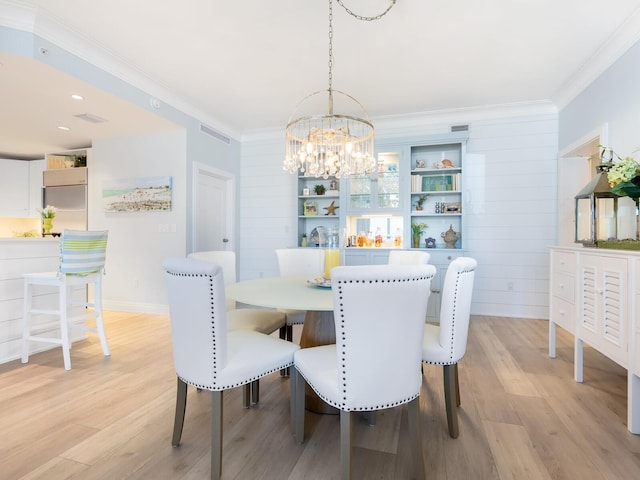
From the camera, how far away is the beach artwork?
14.4 ft

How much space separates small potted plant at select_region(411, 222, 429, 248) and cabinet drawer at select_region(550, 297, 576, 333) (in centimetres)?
184

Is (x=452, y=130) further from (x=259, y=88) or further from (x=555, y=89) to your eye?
(x=259, y=88)

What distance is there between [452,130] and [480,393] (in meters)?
3.38

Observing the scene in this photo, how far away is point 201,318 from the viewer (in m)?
1.40

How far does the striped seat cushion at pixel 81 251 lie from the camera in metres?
2.65

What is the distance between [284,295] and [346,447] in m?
0.77

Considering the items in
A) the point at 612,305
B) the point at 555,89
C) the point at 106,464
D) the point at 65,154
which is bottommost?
the point at 106,464

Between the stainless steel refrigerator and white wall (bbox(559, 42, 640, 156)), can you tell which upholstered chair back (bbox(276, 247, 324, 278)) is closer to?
→ white wall (bbox(559, 42, 640, 156))

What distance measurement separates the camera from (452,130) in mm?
4449

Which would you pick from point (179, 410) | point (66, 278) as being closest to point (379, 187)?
point (66, 278)

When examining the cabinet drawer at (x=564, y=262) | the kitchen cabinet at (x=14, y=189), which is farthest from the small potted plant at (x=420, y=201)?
the kitchen cabinet at (x=14, y=189)

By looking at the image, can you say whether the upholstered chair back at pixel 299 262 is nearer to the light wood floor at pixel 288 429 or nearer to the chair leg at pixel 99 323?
the light wood floor at pixel 288 429

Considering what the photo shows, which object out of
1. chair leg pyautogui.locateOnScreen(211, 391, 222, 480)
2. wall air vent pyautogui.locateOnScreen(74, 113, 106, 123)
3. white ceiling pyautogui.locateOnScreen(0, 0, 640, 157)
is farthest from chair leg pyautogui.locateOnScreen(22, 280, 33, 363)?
chair leg pyautogui.locateOnScreen(211, 391, 222, 480)

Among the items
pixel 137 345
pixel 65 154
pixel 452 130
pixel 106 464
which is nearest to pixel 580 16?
pixel 452 130
